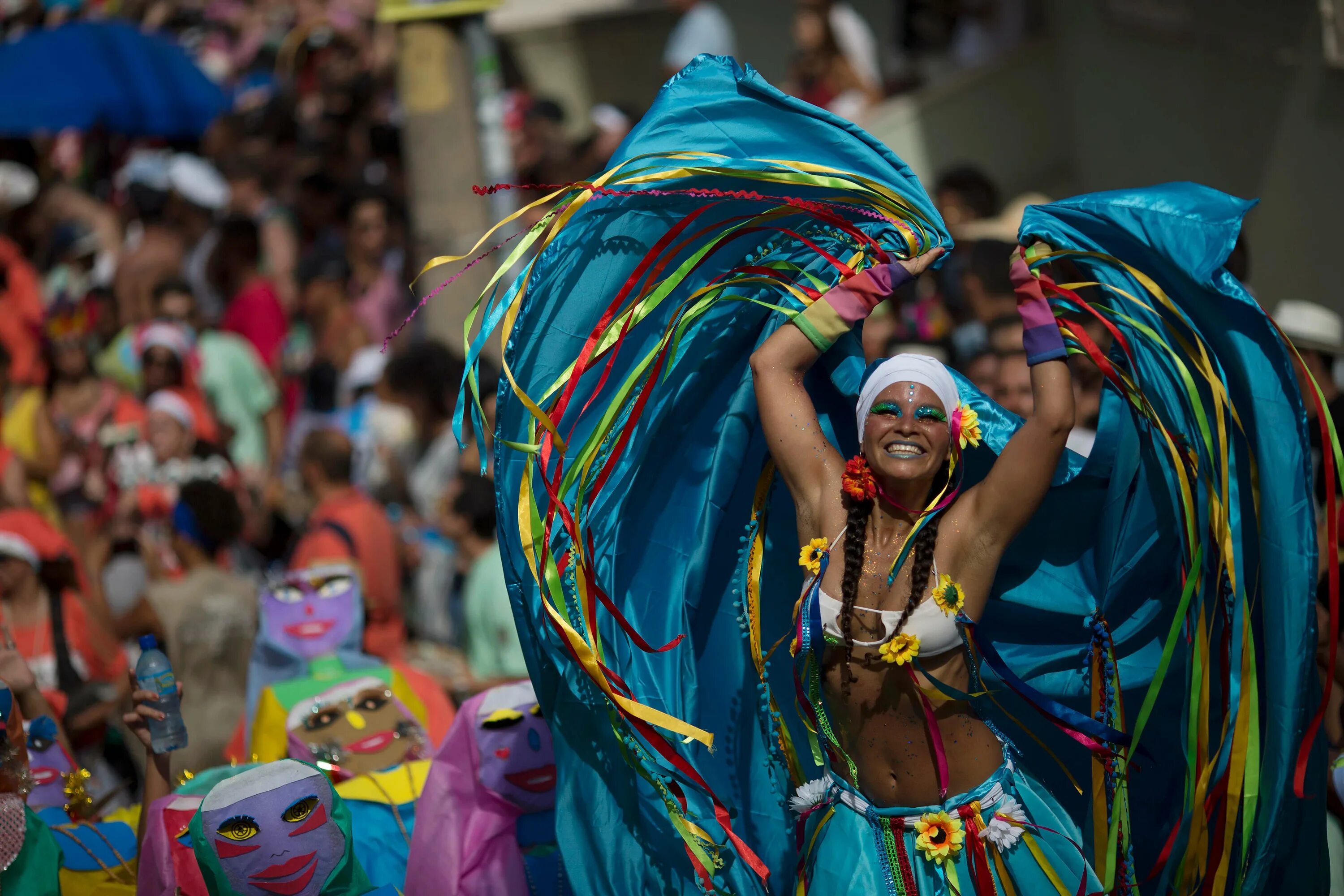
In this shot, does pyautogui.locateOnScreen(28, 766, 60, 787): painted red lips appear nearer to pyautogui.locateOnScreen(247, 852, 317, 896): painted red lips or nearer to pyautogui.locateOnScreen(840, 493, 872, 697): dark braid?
pyautogui.locateOnScreen(247, 852, 317, 896): painted red lips

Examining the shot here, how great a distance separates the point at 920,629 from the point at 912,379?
0.58m

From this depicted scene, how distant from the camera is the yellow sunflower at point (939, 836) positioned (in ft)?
10.6

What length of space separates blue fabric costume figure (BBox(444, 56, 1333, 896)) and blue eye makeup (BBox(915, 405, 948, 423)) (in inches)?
12.7

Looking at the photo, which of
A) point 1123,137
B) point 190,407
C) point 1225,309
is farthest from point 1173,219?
point 190,407

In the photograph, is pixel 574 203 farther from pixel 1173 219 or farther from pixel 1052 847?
pixel 1052 847

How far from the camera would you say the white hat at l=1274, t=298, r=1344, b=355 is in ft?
16.1

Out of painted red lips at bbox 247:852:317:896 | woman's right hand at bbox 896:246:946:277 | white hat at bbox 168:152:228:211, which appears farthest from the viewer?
white hat at bbox 168:152:228:211

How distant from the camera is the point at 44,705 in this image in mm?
4383

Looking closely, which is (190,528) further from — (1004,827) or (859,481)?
(1004,827)

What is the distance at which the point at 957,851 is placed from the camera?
3.25 metres

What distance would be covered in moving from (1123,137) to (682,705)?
17.9 feet

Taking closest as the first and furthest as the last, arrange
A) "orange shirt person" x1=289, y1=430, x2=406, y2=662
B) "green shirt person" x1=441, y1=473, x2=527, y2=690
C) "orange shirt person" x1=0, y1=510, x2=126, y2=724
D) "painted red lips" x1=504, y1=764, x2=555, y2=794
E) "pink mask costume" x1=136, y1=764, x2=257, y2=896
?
1. "pink mask costume" x1=136, y1=764, x2=257, y2=896
2. "painted red lips" x1=504, y1=764, x2=555, y2=794
3. "green shirt person" x1=441, y1=473, x2=527, y2=690
4. "orange shirt person" x1=0, y1=510, x2=126, y2=724
5. "orange shirt person" x1=289, y1=430, x2=406, y2=662

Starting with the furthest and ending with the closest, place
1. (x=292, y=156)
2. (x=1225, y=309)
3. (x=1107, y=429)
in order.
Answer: (x=292, y=156)
(x=1107, y=429)
(x=1225, y=309)

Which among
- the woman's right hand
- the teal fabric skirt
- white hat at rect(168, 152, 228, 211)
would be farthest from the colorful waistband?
white hat at rect(168, 152, 228, 211)
